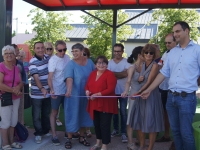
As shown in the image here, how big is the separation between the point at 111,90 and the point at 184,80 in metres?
1.24

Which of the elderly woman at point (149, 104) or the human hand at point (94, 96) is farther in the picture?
the human hand at point (94, 96)

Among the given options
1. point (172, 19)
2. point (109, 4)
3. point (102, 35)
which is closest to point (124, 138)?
point (109, 4)

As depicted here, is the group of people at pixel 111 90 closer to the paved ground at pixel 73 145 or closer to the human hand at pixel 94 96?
the human hand at pixel 94 96

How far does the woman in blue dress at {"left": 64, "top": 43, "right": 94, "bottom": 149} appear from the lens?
15.5 ft

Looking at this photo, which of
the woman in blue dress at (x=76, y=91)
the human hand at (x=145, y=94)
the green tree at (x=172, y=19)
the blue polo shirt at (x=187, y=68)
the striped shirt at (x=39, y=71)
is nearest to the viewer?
the blue polo shirt at (x=187, y=68)

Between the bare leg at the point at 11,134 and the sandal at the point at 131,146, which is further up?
the bare leg at the point at 11,134

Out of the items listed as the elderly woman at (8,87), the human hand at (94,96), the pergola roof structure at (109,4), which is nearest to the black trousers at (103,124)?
the human hand at (94,96)

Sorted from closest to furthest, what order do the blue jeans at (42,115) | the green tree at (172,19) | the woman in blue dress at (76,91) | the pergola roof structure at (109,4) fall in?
1. the woman in blue dress at (76,91)
2. the blue jeans at (42,115)
3. the pergola roof structure at (109,4)
4. the green tree at (172,19)

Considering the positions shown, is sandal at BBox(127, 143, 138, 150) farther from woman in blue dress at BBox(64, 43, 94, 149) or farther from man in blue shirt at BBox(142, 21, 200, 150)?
man in blue shirt at BBox(142, 21, 200, 150)

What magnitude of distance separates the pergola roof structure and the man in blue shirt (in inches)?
179

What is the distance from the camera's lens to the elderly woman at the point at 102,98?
443cm

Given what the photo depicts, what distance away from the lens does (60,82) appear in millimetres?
4988

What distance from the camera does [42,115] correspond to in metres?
5.45

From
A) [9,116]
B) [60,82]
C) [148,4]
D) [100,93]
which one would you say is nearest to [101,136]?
[100,93]
